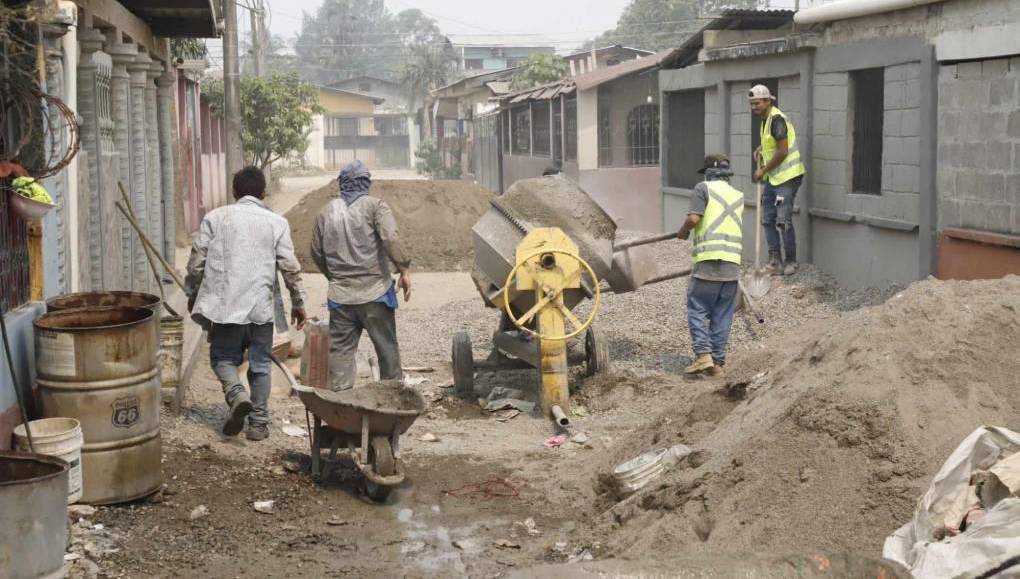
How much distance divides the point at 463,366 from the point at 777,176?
544cm

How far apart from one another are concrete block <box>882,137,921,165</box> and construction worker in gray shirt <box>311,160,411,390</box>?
5.90 meters

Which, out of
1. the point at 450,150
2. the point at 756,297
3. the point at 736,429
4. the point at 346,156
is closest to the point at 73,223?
the point at 736,429

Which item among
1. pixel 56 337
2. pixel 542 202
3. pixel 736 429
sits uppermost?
pixel 542 202

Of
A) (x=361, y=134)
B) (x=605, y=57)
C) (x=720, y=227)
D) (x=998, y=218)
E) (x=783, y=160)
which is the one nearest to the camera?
(x=720, y=227)

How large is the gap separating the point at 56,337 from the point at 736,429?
143 inches

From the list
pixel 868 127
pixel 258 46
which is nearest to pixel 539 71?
pixel 258 46

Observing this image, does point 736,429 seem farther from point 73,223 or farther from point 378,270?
point 73,223

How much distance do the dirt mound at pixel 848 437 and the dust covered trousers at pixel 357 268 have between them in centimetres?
253

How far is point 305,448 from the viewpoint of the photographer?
8555 mm

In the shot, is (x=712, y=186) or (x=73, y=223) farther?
(x=712, y=186)

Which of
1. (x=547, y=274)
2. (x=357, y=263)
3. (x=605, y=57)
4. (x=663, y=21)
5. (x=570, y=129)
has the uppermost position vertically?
(x=663, y=21)

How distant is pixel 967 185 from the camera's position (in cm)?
1151

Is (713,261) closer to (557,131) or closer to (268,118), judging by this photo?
(557,131)

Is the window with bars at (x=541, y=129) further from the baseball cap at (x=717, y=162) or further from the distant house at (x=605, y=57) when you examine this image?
the baseball cap at (x=717, y=162)
